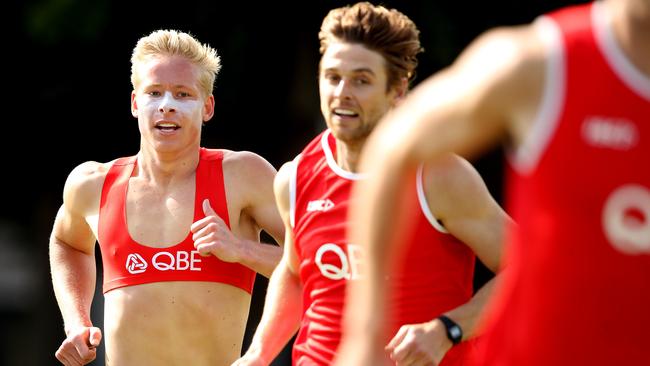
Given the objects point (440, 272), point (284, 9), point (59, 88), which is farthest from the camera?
point (59, 88)

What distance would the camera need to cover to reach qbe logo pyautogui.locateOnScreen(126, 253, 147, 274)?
6.40 metres

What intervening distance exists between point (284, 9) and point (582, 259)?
9.78 meters

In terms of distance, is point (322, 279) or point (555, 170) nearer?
point (555, 170)

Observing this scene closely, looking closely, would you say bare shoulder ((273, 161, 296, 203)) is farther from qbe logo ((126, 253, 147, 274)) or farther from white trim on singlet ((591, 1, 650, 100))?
white trim on singlet ((591, 1, 650, 100))

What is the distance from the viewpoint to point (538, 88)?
11.1 feet

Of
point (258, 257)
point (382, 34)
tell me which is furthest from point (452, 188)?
point (258, 257)

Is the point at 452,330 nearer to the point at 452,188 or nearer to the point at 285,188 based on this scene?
the point at 452,188

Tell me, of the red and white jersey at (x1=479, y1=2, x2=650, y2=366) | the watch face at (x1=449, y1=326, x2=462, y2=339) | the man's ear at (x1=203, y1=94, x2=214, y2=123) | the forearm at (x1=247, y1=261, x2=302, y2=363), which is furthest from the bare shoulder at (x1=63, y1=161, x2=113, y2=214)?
the red and white jersey at (x1=479, y1=2, x2=650, y2=366)

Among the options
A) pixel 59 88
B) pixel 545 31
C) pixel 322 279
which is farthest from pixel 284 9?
pixel 545 31

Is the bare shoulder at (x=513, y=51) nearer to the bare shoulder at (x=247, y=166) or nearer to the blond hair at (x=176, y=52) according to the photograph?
the bare shoulder at (x=247, y=166)

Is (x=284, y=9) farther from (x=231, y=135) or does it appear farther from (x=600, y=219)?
(x=600, y=219)

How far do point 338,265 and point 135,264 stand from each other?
1364 millimetres

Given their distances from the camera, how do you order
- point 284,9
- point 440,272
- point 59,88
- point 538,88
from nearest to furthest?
point 538,88
point 440,272
point 284,9
point 59,88

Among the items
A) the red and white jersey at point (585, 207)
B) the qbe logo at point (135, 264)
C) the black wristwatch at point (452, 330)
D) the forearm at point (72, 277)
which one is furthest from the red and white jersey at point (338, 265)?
the red and white jersey at point (585, 207)
